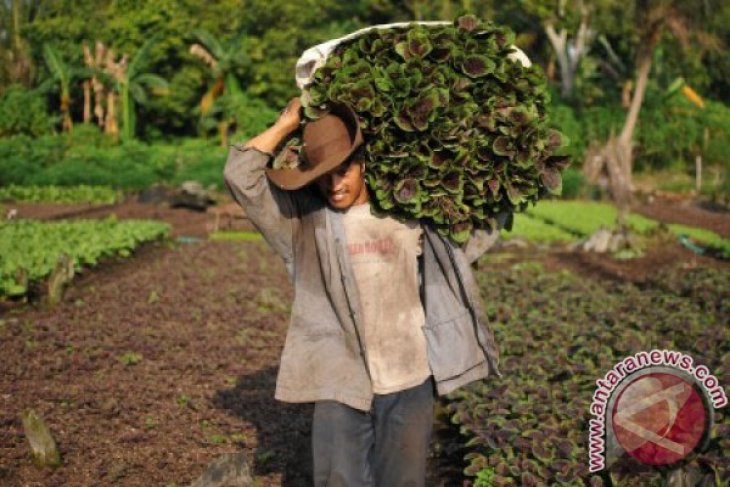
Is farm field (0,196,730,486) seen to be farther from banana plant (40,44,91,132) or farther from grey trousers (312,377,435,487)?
banana plant (40,44,91,132)

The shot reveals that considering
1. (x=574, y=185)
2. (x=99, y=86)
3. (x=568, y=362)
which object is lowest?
(x=568, y=362)

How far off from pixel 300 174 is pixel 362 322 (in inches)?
24.0

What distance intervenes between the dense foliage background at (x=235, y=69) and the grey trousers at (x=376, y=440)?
21818 mm

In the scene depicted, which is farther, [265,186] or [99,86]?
[99,86]

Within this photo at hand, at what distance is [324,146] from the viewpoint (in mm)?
2998

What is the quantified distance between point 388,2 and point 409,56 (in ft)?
103

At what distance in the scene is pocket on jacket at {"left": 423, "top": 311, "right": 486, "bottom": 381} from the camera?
10.8ft

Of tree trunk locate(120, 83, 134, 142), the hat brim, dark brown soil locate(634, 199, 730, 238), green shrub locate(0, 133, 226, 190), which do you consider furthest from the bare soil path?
tree trunk locate(120, 83, 134, 142)

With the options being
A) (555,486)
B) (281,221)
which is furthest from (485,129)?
(555,486)

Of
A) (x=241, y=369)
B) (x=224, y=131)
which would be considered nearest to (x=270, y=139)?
(x=241, y=369)

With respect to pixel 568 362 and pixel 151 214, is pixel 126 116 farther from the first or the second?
pixel 568 362

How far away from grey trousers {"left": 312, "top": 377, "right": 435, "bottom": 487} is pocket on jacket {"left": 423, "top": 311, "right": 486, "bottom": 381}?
0.10m

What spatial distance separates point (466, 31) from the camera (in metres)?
3.22

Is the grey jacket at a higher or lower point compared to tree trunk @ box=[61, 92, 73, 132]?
lower
